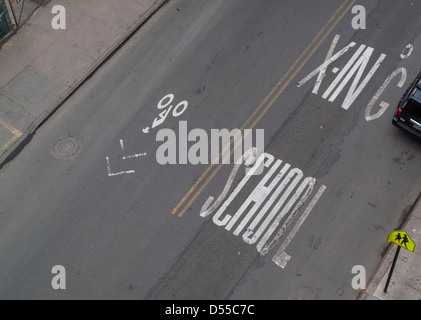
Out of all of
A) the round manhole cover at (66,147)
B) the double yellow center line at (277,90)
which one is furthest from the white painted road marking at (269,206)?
the round manhole cover at (66,147)

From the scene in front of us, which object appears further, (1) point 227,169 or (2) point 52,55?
(2) point 52,55

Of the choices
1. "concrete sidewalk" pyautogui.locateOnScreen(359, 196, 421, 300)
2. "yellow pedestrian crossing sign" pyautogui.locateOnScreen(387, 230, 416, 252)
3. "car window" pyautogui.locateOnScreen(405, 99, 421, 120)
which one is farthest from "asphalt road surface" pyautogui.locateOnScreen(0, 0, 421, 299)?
"yellow pedestrian crossing sign" pyautogui.locateOnScreen(387, 230, 416, 252)

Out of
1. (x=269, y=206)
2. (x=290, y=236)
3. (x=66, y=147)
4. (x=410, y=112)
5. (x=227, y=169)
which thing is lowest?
(x=66, y=147)

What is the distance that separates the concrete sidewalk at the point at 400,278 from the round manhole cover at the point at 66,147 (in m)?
9.54

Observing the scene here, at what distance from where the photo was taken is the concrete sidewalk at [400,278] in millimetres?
15320

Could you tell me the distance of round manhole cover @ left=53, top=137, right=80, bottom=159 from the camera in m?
18.3

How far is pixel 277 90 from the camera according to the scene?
19.5 m

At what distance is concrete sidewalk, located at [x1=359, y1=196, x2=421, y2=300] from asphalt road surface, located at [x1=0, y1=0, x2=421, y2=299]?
1.15 ft

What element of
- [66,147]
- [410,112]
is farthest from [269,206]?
[66,147]

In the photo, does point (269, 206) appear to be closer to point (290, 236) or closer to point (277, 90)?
point (290, 236)

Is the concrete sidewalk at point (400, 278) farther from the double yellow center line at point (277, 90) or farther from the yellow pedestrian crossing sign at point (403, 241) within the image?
the double yellow center line at point (277, 90)

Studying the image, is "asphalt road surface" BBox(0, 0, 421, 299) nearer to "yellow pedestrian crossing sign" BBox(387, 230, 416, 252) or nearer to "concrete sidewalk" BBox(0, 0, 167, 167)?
"concrete sidewalk" BBox(0, 0, 167, 167)

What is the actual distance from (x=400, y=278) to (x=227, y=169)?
5.77 meters
